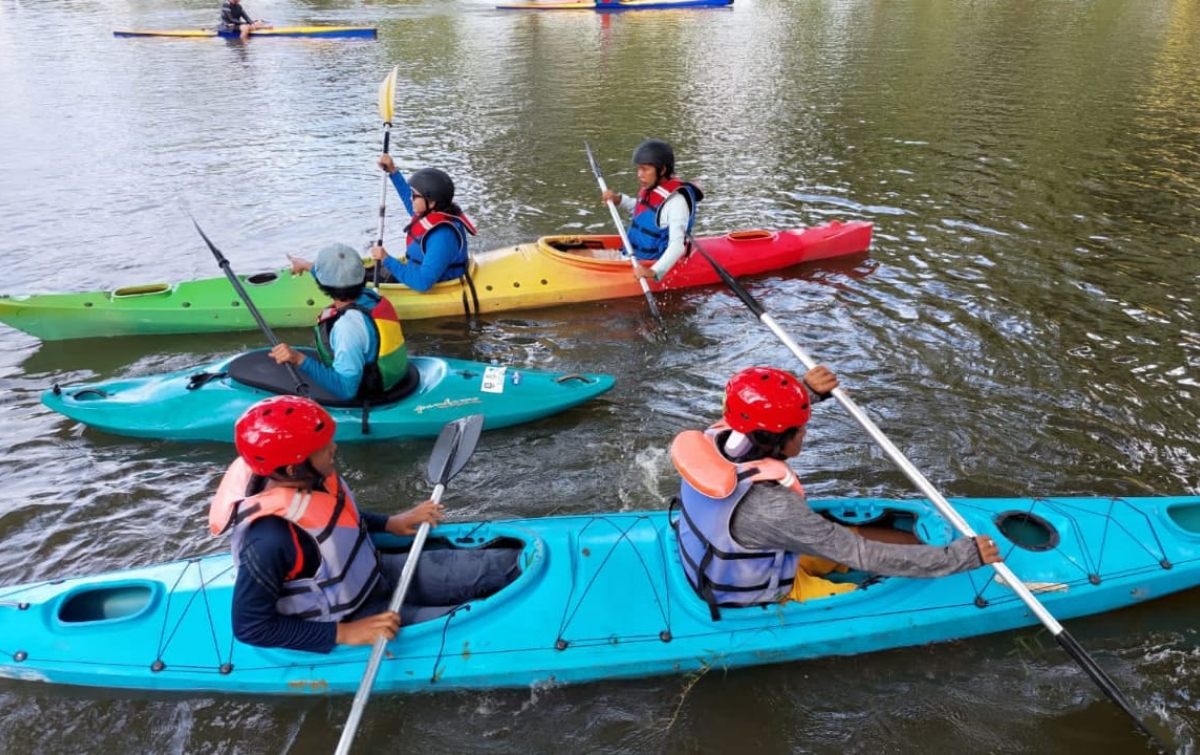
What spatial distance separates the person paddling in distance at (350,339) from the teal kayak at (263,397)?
0.45ft

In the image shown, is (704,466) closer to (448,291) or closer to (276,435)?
(276,435)

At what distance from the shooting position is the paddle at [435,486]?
280 centimetres

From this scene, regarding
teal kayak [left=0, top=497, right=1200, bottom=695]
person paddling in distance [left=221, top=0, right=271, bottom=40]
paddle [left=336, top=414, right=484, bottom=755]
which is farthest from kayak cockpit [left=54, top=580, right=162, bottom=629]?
person paddling in distance [left=221, top=0, right=271, bottom=40]

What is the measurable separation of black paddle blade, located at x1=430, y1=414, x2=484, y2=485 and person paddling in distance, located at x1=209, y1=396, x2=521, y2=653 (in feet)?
1.41

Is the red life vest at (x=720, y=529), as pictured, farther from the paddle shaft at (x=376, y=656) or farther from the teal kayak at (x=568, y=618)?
the paddle shaft at (x=376, y=656)

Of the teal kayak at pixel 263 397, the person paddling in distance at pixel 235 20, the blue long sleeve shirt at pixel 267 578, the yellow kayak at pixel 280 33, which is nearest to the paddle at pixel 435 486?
the blue long sleeve shirt at pixel 267 578

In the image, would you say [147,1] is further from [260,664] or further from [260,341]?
[260,664]

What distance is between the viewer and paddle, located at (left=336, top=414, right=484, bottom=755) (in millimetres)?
2803

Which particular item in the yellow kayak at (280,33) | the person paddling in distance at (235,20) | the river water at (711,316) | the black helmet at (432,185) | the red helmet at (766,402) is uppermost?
the person paddling in distance at (235,20)

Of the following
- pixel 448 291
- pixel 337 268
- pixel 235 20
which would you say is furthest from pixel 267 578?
pixel 235 20

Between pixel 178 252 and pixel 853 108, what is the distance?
10835mm

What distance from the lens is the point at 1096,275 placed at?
24.5 feet

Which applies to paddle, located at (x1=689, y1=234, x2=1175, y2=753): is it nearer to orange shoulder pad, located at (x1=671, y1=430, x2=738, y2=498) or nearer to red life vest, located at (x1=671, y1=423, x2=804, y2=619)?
red life vest, located at (x1=671, y1=423, x2=804, y2=619)

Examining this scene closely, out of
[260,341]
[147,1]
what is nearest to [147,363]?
[260,341]
